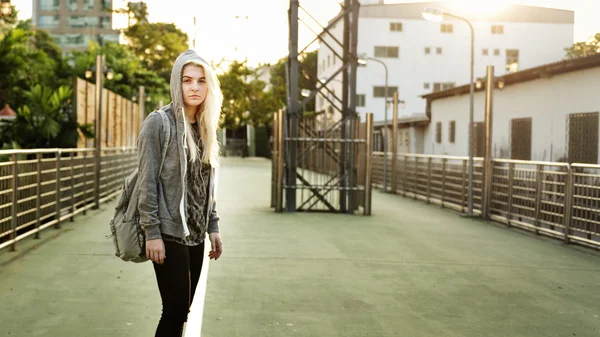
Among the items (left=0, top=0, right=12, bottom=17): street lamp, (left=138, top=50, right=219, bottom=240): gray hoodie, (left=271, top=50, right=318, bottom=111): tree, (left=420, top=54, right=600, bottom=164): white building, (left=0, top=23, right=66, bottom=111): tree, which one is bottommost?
(left=138, top=50, right=219, bottom=240): gray hoodie

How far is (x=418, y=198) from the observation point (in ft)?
70.5

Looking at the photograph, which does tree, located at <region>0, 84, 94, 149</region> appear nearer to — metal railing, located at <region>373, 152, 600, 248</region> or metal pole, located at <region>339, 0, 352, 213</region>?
metal pole, located at <region>339, 0, 352, 213</region>

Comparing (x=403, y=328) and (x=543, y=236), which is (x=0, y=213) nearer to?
(x=403, y=328)

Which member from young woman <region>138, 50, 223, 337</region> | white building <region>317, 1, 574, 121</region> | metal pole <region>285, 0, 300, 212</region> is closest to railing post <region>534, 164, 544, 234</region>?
metal pole <region>285, 0, 300, 212</region>

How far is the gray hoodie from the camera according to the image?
3715mm

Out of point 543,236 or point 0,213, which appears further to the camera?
point 543,236

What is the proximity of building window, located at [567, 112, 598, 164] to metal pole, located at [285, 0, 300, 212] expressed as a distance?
9.78 metres

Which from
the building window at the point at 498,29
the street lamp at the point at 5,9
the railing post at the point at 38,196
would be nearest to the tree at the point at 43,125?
the railing post at the point at 38,196

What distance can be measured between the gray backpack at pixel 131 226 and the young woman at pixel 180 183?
0.03 m

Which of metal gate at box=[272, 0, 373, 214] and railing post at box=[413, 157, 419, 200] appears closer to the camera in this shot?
metal gate at box=[272, 0, 373, 214]

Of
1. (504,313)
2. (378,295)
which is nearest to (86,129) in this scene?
(378,295)

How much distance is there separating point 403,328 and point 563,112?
67.9 ft

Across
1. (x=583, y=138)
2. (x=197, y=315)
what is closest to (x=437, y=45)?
(x=583, y=138)

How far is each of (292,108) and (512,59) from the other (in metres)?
49.3
